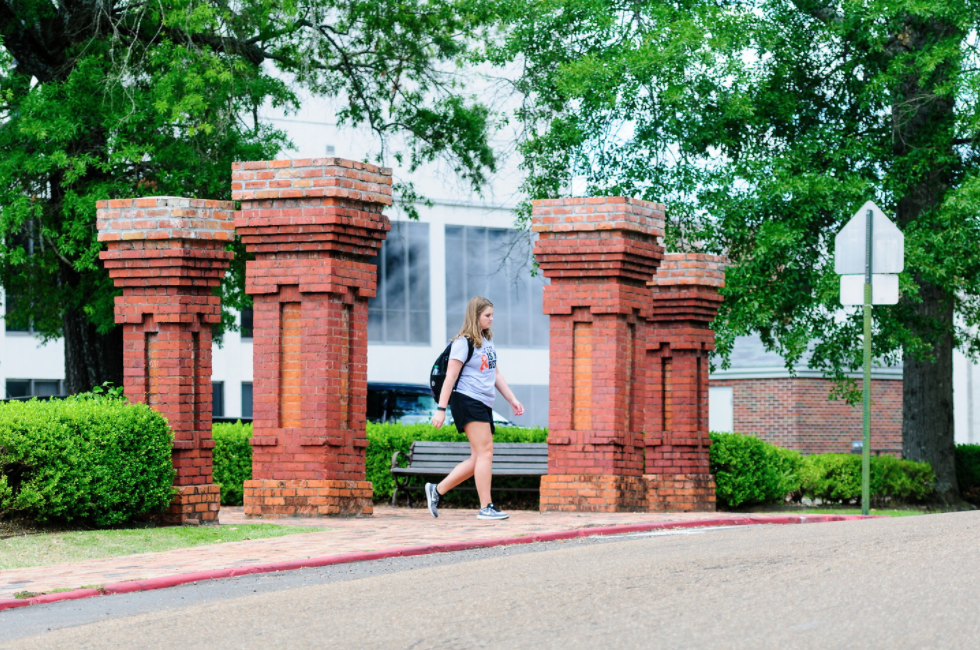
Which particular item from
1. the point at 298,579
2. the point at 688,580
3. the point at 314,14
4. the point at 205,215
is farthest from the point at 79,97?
the point at 688,580

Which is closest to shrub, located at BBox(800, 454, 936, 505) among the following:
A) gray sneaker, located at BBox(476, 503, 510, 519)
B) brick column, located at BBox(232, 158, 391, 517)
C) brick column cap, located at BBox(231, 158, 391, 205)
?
gray sneaker, located at BBox(476, 503, 510, 519)

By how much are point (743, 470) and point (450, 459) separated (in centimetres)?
355

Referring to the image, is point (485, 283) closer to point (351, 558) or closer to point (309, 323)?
point (309, 323)

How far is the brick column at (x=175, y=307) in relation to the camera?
13.2 m

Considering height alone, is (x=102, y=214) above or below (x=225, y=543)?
above

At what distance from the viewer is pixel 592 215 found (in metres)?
14.6

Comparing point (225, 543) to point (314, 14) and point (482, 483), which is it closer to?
point (482, 483)

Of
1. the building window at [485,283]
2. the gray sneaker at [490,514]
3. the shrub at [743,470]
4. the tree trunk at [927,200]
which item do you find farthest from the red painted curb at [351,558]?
the building window at [485,283]

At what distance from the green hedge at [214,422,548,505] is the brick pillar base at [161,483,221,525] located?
3.77m

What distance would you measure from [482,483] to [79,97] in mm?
9702

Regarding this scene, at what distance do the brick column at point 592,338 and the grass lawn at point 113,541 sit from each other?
3.53m

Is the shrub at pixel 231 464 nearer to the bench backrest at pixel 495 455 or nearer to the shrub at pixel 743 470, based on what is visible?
the bench backrest at pixel 495 455

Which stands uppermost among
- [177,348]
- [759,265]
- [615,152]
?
[615,152]

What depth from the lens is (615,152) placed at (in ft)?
65.8
